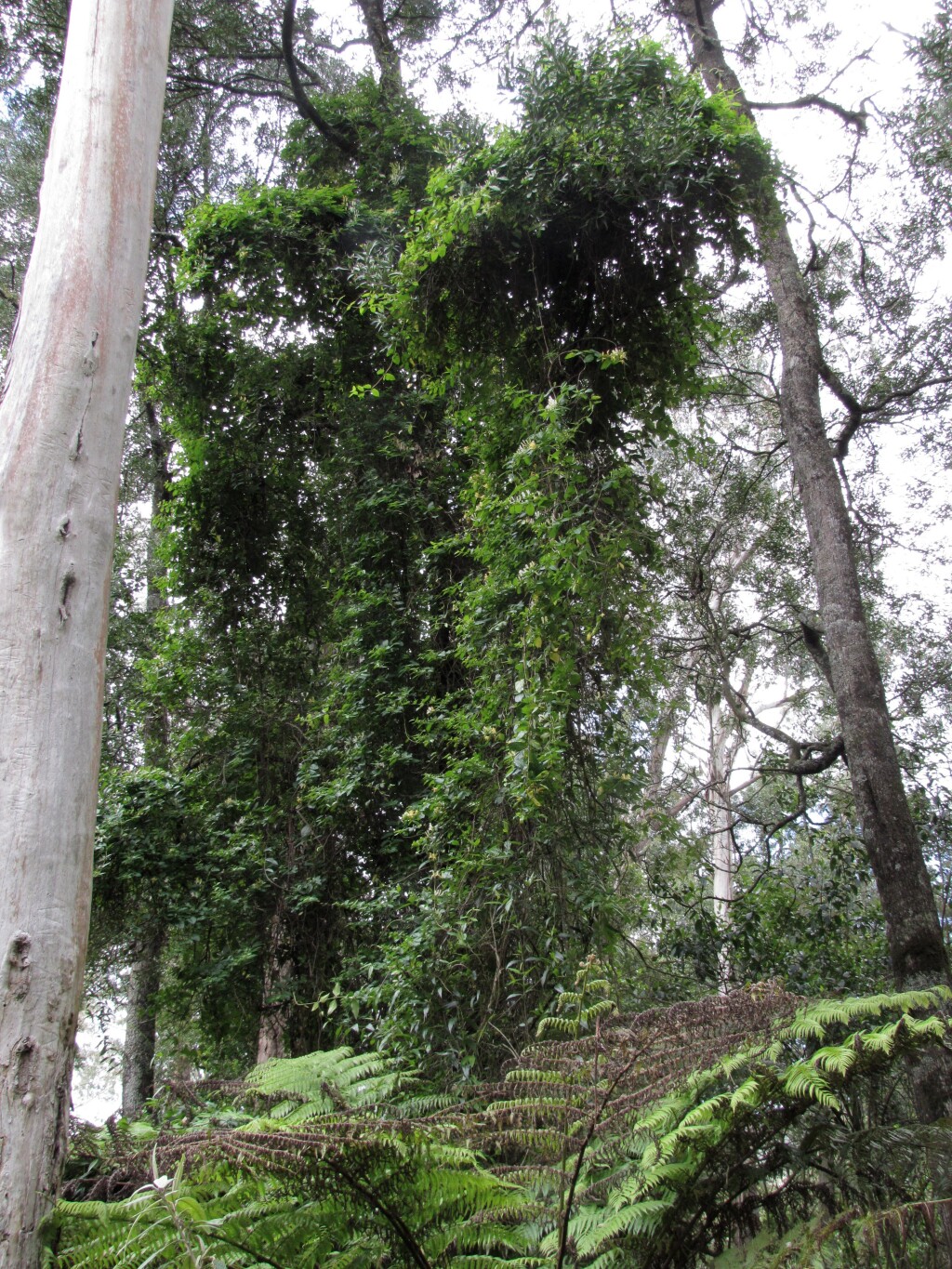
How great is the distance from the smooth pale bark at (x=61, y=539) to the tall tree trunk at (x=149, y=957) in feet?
12.9

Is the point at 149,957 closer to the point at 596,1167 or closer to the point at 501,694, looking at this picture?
the point at 501,694

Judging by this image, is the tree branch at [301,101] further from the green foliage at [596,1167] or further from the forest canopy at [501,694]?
the green foliage at [596,1167]

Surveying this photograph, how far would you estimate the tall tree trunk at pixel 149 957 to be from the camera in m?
6.99

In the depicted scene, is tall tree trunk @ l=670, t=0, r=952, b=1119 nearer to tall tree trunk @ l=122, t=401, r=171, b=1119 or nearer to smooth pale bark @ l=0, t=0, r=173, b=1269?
smooth pale bark @ l=0, t=0, r=173, b=1269

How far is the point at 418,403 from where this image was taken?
7645mm

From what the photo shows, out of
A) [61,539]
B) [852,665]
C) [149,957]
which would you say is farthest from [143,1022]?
[61,539]

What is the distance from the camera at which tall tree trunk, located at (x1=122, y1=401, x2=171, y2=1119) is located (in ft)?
22.9

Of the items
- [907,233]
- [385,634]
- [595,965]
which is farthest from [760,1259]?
[907,233]

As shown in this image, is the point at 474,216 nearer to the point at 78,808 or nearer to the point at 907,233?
the point at 78,808

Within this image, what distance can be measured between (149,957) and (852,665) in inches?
223

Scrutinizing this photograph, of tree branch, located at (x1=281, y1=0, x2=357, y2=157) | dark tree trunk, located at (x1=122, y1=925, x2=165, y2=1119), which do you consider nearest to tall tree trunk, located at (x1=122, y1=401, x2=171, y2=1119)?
dark tree trunk, located at (x1=122, y1=925, x2=165, y2=1119)

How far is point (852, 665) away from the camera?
5941 millimetres

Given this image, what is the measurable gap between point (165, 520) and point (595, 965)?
645 cm

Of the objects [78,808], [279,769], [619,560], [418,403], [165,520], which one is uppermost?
[418,403]
